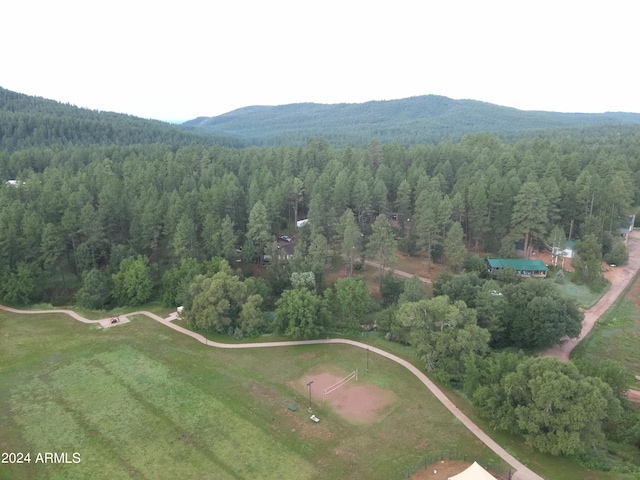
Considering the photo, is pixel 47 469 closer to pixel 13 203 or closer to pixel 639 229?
pixel 13 203

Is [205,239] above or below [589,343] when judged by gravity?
above

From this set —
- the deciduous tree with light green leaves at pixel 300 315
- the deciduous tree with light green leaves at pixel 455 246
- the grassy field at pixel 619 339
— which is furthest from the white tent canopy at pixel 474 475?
the deciduous tree with light green leaves at pixel 455 246

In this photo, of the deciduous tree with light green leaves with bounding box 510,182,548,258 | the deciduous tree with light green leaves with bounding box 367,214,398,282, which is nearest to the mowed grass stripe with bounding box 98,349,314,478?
the deciduous tree with light green leaves with bounding box 367,214,398,282

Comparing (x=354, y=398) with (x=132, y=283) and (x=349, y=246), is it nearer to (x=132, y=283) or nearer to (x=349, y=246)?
(x=349, y=246)

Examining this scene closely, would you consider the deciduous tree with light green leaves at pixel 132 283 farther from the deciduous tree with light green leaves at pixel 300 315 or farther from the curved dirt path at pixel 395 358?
the deciduous tree with light green leaves at pixel 300 315

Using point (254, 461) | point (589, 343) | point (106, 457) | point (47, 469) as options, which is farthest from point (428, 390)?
point (47, 469)

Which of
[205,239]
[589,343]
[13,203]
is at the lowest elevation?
[589,343]

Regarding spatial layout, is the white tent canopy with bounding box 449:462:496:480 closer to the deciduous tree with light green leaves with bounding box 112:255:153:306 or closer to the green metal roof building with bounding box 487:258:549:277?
the green metal roof building with bounding box 487:258:549:277
